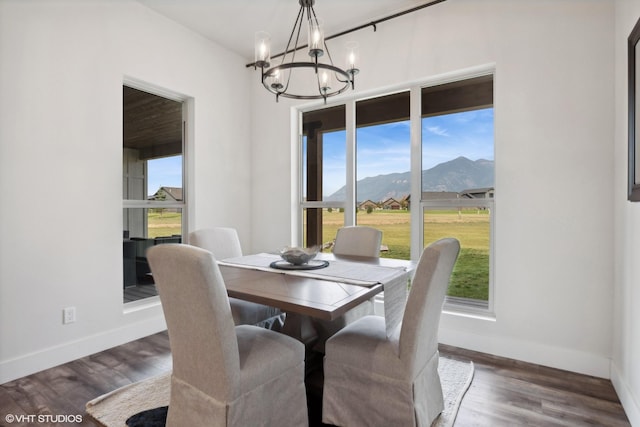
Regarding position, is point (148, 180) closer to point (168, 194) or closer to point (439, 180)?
point (168, 194)

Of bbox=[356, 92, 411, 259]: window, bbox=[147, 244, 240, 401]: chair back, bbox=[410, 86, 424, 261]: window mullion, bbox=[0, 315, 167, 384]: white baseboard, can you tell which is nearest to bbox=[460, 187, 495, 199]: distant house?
bbox=[410, 86, 424, 261]: window mullion

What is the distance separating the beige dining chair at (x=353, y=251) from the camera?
251 cm

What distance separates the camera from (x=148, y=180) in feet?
11.0

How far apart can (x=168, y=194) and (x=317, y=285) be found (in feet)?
7.80

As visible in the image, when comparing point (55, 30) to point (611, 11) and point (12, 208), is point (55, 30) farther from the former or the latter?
point (611, 11)

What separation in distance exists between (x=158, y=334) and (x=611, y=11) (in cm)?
432

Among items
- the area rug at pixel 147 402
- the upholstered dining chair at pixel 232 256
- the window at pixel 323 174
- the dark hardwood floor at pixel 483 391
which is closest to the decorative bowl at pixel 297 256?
the upholstered dining chair at pixel 232 256

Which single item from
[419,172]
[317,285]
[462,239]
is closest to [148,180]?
[317,285]

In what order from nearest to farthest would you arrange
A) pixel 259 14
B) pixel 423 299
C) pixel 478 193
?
pixel 423 299
pixel 478 193
pixel 259 14

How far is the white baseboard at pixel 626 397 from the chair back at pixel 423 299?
1208 millimetres

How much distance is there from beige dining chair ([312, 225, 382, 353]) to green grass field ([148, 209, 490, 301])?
659 millimetres

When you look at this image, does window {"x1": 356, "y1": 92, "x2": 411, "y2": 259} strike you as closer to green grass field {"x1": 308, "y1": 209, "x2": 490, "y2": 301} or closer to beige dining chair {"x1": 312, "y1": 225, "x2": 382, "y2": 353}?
green grass field {"x1": 308, "y1": 209, "x2": 490, "y2": 301}

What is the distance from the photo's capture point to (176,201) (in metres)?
3.61

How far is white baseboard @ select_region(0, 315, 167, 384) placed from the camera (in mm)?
2345
